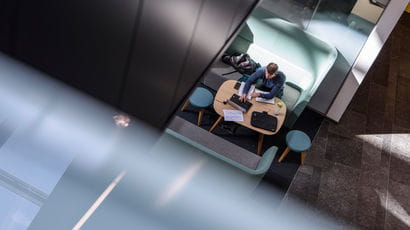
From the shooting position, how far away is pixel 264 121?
19.1 feet

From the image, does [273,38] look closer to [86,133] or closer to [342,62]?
[342,62]

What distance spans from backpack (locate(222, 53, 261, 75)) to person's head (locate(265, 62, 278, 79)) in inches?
21.2

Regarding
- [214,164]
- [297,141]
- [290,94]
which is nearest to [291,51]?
[290,94]

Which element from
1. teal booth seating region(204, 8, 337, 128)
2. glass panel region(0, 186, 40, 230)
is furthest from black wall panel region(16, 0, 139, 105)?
teal booth seating region(204, 8, 337, 128)

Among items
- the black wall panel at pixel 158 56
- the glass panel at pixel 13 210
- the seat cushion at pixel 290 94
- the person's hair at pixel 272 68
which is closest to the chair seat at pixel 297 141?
the seat cushion at pixel 290 94

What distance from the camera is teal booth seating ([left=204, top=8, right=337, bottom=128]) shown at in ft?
20.7

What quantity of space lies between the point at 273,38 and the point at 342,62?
3.22 ft

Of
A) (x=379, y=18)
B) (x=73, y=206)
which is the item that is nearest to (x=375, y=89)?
(x=379, y=18)

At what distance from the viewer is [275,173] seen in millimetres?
6039

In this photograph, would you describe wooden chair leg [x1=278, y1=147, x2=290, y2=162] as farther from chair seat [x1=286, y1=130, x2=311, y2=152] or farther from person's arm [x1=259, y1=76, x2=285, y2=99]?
person's arm [x1=259, y1=76, x2=285, y2=99]

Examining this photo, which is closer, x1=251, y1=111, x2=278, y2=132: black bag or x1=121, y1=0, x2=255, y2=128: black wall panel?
x1=121, y1=0, x2=255, y2=128: black wall panel

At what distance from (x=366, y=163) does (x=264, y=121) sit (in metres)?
1.71

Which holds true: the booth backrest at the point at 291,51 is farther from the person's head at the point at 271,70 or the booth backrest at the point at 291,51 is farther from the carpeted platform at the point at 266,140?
the person's head at the point at 271,70

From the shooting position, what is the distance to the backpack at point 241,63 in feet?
21.2
